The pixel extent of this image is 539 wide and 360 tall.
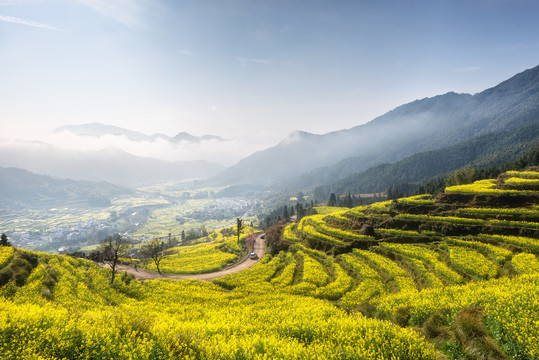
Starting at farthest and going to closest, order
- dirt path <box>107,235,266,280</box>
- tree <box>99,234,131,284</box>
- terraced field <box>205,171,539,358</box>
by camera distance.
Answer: dirt path <box>107,235,266,280</box>
tree <box>99,234,131,284</box>
terraced field <box>205,171,539,358</box>

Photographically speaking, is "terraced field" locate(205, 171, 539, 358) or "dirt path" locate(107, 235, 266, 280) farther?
"dirt path" locate(107, 235, 266, 280)

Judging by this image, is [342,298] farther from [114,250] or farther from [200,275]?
[114,250]

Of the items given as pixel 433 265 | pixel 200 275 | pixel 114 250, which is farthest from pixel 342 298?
pixel 114 250

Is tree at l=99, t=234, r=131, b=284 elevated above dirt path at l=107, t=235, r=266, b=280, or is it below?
above

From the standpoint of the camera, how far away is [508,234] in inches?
1378

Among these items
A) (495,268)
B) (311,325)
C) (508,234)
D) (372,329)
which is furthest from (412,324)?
(508,234)

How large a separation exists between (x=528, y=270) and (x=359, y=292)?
1747 cm

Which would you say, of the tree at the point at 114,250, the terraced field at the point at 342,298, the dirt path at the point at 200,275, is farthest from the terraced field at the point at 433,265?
the tree at the point at 114,250

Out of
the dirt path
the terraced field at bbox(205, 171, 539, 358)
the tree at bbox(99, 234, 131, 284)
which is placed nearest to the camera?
the terraced field at bbox(205, 171, 539, 358)

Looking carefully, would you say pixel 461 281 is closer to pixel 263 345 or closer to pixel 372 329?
pixel 372 329

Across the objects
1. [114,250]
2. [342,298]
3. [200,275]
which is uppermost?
[114,250]

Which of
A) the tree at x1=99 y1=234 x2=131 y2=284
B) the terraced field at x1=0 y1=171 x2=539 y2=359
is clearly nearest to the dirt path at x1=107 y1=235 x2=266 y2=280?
the tree at x1=99 y1=234 x2=131 y2=284

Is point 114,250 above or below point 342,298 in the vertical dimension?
above

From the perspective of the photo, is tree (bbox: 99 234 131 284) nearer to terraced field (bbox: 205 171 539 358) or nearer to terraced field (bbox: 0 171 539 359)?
terraced field (bbox: 0 171 539 359)
